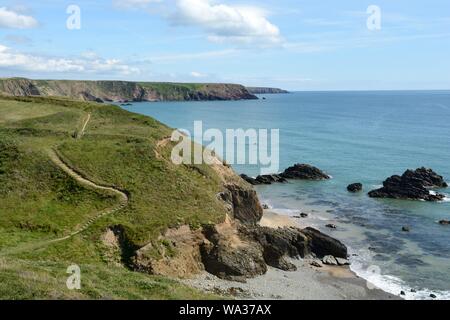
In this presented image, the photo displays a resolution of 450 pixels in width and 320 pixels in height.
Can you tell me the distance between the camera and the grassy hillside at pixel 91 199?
28.3 metres

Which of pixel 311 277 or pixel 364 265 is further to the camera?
pixel 364 265

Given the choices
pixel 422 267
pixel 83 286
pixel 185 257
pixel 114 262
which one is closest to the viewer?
pixel 83 286

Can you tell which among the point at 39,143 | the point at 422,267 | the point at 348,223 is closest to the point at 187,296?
the point at 422,267

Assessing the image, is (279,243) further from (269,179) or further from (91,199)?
(269,179)

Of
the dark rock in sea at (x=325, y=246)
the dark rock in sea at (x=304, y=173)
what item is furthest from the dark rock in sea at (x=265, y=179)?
the dark rock in sea at (x=325, y=246)

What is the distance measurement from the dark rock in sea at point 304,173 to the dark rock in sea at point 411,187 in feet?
46.4

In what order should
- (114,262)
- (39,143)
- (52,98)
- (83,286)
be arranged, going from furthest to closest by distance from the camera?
(52,98)
(39,143)
(114,262)
(83,286)

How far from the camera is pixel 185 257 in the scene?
43406mm

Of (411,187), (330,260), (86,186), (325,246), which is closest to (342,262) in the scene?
(330,260)

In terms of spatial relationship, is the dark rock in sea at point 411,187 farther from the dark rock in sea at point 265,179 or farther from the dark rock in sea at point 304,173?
the dark rock in sea at point 265,179

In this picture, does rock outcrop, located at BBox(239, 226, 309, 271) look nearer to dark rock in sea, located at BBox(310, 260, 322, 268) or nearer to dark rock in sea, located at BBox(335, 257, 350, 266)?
dark rock in sea, located at BBox(310, 260, 322, 268)
